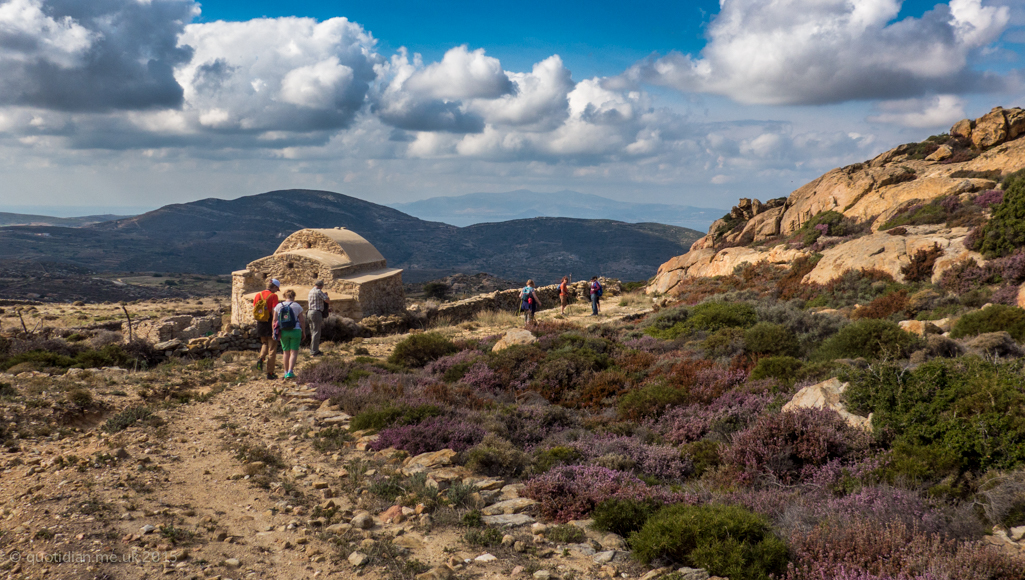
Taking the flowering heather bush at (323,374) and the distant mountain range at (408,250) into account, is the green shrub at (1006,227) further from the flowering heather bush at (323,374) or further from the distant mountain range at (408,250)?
the distant mountain range at (408,250)

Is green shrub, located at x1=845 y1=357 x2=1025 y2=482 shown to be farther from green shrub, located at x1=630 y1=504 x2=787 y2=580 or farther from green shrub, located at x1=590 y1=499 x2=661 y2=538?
green shrub, located at x1=590 y1=499 x2=661 y2=538

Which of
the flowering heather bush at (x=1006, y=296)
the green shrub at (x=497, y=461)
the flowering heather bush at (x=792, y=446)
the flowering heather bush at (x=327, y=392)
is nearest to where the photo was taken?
the flowering heather bush at (x=792, y=446)

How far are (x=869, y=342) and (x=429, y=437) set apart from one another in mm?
7337

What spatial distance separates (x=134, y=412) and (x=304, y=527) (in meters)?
4.59

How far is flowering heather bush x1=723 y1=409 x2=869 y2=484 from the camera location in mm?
5492

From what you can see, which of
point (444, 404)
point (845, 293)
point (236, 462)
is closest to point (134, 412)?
point (236, 462)

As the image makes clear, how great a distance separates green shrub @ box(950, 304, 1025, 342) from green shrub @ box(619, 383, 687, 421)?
19.7 ft

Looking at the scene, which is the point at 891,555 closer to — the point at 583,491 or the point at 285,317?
the point at 583,491

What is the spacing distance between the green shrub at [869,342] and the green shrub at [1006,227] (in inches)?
346

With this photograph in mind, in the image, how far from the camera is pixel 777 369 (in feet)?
27.5

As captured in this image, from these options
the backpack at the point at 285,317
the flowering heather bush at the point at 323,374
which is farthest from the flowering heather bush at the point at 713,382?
the backpack at the point at 285,317

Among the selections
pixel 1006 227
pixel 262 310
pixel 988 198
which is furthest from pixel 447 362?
pixel 988 198

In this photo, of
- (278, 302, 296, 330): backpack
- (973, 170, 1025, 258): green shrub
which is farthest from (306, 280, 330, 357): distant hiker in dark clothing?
(973, 170, 1025, 258): green shrub

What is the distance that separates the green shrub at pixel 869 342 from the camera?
8734 mm
